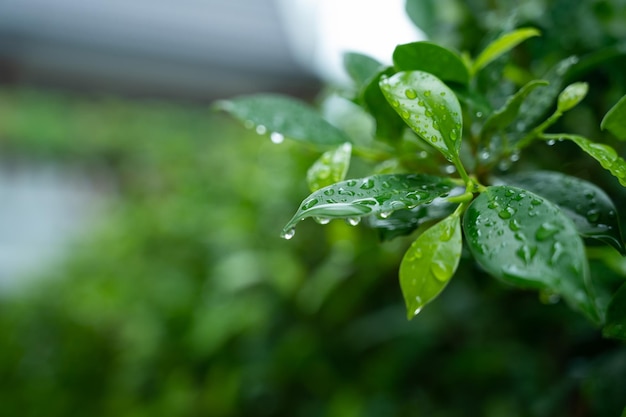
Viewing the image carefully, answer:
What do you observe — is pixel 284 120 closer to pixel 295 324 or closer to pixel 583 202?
pixel 583 202

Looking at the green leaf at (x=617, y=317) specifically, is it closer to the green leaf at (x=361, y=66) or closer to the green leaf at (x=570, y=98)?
the green leaf at (x=570, y=98)

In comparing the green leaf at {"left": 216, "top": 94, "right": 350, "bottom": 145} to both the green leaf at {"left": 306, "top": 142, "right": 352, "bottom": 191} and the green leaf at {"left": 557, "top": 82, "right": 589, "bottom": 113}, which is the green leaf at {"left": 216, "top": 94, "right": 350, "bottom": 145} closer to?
the green leaf at {"left": 306, "top": 142, "right": 352, "bottom": 191}

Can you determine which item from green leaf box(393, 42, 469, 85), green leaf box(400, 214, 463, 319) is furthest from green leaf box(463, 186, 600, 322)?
green leaf box(393, 42, 469, 85)

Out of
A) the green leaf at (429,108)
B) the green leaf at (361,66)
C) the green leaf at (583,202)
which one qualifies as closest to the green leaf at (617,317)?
the green leaf at (583,202)

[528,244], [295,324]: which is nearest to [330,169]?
[528,244]

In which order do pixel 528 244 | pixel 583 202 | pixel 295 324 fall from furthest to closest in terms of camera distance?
pixel 295 324, pixel 583 202, pixel 528 244

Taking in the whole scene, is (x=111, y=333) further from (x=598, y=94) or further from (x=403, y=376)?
(x=598, y=94)
